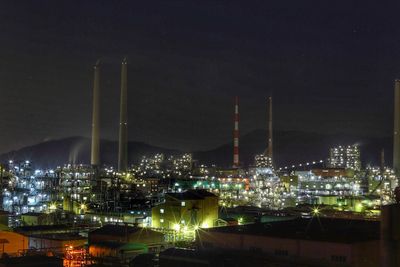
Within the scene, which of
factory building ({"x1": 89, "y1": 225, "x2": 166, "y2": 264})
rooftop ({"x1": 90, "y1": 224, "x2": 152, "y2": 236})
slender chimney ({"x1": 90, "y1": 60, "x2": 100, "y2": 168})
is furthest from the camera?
slender chimney ({"x1": 90, "y1": 60, "x2": 100, "y2": 168})

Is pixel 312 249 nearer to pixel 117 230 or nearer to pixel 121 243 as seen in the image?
pixel 121 243

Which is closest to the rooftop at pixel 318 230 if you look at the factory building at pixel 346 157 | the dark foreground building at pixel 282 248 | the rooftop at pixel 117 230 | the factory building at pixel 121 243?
the dark foreground building at pixel 282 248

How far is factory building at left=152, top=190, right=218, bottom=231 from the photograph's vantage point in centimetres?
1098

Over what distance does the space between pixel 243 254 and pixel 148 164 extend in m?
31.9

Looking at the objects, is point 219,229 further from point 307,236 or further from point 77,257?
point 77,257

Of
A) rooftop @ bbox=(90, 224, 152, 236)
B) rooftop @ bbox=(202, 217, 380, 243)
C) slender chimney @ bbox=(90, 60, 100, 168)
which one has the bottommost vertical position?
rooftop @ bbox=(90, 224, 152, 236)

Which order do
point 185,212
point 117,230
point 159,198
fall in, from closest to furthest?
1. point 117,230
2. point 185,212
3. point 159,198

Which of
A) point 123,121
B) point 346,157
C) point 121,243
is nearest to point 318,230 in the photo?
point 121,243

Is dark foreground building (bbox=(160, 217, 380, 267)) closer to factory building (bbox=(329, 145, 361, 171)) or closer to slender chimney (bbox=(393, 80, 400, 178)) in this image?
slender chimney (bbox=(393, 80, 400, 178))

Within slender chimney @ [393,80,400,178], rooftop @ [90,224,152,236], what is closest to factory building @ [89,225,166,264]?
rooftop @ [90,224,152,236]

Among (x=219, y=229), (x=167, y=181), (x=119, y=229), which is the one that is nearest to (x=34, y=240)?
(x=119, y=229)

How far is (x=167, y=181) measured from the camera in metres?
20.6

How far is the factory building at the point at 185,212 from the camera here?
36.0 ft

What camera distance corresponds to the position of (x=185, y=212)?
36.0 feet
